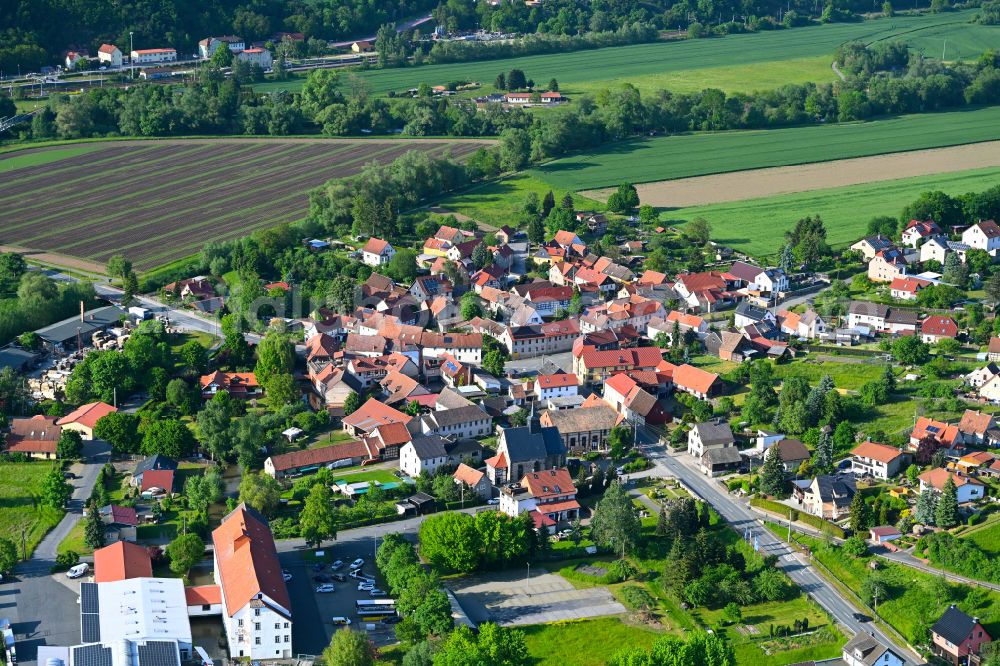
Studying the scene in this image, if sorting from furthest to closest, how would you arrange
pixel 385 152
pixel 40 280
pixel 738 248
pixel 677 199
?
pixel 385 152, pixel 677 199, pixel 738 248, pixel 40 280

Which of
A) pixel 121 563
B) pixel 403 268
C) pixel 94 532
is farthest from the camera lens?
pixel 403 268

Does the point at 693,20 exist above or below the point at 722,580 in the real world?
above

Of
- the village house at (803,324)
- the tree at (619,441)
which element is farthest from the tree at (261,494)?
the village house at (803,324)

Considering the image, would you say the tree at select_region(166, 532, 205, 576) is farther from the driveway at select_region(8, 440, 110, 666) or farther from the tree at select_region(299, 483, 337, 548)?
the tree at select_region(299, 483, 337, 548)

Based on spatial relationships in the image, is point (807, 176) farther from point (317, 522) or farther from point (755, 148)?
point (317, 522)

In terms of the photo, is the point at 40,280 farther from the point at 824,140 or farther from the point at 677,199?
the point at 824,140

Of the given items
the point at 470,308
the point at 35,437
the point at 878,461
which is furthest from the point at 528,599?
the point at 470,308

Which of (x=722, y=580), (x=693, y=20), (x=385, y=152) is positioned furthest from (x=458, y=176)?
(x=693, y=20)
